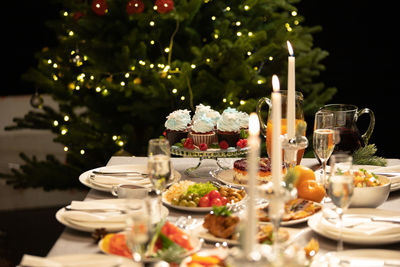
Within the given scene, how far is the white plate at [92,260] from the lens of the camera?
1.36 m

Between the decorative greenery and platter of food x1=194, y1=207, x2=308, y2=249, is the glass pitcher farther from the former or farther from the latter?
platter of food x1=194, y1=207, x2=308, y2=249

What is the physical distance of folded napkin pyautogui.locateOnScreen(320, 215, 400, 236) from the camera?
1572mm

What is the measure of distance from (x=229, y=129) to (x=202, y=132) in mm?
101

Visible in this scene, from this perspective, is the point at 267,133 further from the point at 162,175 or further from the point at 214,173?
the point at 162,175

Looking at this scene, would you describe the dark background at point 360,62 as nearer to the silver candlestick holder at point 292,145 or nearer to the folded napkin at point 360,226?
the silver candlestick holder at point 292,145

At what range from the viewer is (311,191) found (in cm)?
188

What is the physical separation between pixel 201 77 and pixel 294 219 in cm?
218

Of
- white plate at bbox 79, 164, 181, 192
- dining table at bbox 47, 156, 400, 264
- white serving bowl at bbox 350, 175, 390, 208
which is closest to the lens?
dining table at bbox 47, 156, 400, 264

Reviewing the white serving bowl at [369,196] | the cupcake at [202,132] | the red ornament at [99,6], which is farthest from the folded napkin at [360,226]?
the red ornament at [99,6]

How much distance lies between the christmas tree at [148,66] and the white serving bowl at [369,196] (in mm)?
1906

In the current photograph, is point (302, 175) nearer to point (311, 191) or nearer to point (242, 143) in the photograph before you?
point (311, 191)

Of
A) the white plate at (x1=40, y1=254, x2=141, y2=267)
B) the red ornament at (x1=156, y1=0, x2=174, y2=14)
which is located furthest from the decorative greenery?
the red ornament at (x1=156, y1=0, x2=174, y2=14)

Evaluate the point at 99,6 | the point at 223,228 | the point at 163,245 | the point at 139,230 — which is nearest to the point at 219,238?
the point at 223,228

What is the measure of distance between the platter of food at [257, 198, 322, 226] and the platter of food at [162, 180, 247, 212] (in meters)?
0.15
